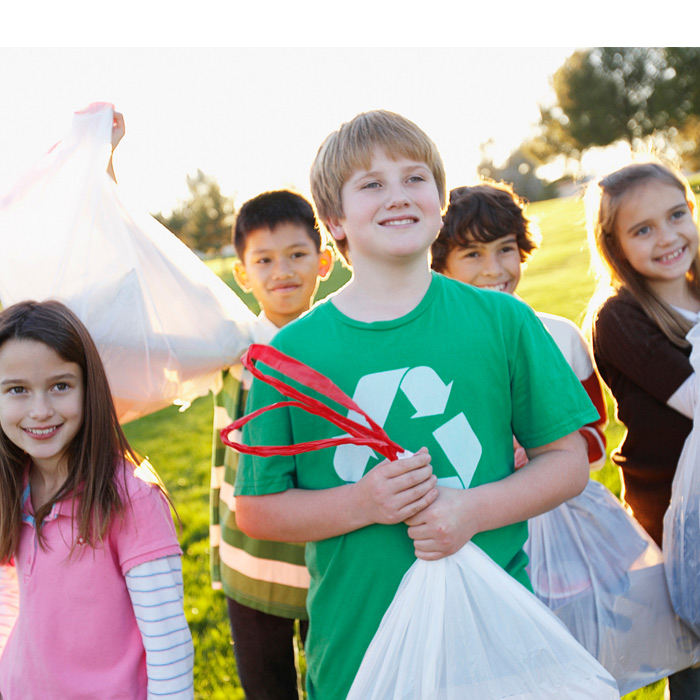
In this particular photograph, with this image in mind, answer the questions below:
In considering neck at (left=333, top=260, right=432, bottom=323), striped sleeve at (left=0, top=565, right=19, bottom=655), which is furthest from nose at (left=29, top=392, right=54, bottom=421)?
neck at (left=333, top=260, right=432, bottom=323)

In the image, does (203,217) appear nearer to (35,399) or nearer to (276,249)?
(276,249)

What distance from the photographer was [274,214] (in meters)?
2.44

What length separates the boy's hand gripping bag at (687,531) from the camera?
1.96 metres

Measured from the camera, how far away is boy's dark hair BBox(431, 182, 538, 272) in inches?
93.7

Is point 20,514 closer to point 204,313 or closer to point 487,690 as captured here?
point 204,313

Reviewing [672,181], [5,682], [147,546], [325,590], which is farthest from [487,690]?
[672,181]

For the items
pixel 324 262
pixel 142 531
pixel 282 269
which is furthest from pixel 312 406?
pixel 324 262

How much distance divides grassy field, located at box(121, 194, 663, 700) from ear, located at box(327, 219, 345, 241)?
140cm

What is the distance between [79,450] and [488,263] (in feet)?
4.52

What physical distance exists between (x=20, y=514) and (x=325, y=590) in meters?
0.73

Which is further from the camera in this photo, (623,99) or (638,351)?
(623,99)

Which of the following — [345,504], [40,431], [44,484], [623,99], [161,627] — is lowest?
[161,627]

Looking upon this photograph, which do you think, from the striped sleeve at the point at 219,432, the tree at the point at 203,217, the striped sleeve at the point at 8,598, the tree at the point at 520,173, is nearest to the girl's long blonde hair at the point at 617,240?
the striped sleeve at the point at 219,432

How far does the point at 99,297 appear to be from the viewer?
1834 millimetres
